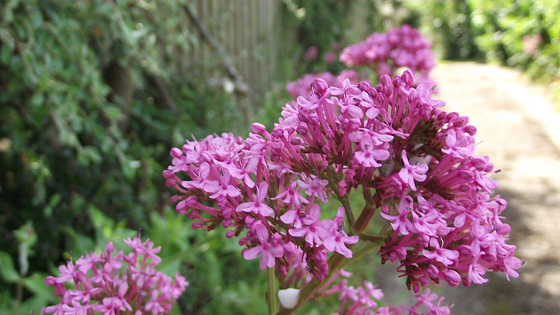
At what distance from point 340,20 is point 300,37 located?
2.47 ft

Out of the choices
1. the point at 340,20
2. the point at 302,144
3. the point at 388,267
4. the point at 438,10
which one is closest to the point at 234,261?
the point at 388,267

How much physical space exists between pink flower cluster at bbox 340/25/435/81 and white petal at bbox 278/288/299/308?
84.6 inches

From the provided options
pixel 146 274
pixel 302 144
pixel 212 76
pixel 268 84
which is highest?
pixel 302 144

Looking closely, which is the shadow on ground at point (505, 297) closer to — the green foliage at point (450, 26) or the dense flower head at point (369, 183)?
the dense flower head at point (369, 183)

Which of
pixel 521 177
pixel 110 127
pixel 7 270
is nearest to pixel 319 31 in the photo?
pixel 521 177

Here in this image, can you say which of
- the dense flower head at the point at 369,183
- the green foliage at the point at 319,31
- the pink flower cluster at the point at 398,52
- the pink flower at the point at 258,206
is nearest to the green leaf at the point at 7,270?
the dense flower head at the point at 369,183

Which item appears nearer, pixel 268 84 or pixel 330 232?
pixel 330 232

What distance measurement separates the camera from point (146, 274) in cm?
88

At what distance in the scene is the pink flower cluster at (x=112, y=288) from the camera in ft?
2.53

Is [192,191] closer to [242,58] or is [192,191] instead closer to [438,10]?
[242,58]

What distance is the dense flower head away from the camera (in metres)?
0.70

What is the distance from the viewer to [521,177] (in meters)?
5.90

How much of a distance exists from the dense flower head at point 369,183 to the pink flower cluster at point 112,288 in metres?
0.18

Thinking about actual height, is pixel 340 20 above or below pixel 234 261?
above
